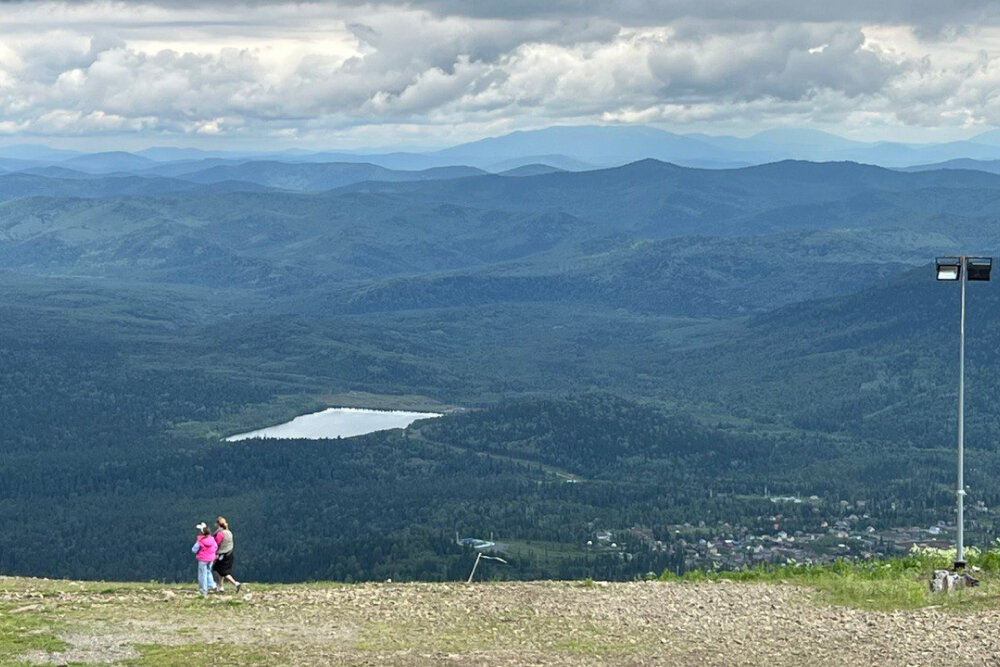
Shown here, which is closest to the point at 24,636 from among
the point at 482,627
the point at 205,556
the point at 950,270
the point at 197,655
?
the point at 197,655

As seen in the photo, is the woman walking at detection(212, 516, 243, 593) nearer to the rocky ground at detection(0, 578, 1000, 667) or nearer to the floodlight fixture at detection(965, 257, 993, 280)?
the rocky ground at detection(0, 578, 1000, 667)

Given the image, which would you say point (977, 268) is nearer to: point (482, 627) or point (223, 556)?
point (482, 627)

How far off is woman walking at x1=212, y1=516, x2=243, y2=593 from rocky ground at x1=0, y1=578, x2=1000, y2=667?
1.04 meters

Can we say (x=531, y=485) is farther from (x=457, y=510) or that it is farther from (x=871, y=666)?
(x=871, y=666)

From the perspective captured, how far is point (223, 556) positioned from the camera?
4381 centimetres

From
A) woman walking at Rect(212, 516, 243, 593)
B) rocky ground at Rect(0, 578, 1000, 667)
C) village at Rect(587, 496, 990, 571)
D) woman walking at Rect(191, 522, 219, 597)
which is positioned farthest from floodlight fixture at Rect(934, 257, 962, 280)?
village at Rect(587, 496, 990, 571)

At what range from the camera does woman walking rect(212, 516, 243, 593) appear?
4288 centimetres

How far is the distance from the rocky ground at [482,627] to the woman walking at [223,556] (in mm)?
1041

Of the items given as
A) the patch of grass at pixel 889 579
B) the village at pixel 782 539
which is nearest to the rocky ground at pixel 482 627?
the patch of grass at pixel 889 579

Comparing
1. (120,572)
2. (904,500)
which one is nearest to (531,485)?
(904,500)

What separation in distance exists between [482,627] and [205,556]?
884cm

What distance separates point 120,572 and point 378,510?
4543 centimetres

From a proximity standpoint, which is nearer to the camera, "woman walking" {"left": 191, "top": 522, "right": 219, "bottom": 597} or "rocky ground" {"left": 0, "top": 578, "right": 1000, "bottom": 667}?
"rocky ground" {"left": 0, "top": 578, "right": 1000, "bottom": 667}

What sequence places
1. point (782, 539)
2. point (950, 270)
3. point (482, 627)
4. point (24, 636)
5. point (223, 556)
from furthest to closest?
point (782, 539) < point (950, 270) < point (223, 556) < point (482, 627) < point (24, 636)
